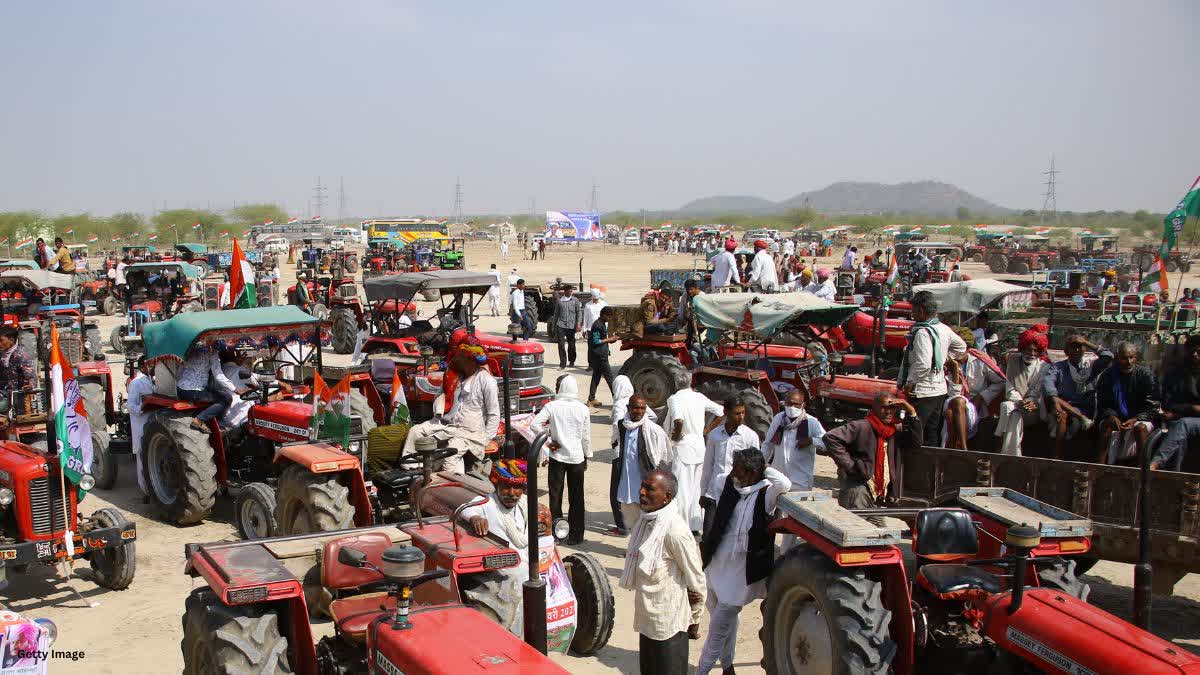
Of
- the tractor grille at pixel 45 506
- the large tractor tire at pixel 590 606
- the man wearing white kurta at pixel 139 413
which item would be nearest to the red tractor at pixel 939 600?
the large tractor tire at pixel 590 606

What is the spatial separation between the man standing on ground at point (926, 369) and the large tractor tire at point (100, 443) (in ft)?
26.6

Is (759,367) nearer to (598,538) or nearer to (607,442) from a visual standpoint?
(607,442)

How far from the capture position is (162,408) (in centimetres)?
933

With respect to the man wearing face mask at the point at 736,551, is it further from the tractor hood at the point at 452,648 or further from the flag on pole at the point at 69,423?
the flag on pole at the point at 69,423

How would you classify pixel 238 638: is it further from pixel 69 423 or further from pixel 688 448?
pixel 688 448

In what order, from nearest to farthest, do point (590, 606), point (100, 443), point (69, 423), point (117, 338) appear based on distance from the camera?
point (590, 606), point (69, 423), point (100, 443), point (117, 338)

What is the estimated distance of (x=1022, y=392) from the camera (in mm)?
9016

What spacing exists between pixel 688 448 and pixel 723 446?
556 mm

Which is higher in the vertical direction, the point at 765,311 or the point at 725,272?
the point at 725,272

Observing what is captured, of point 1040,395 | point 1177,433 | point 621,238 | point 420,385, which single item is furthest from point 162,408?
point 621,238

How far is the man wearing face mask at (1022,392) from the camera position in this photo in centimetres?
816

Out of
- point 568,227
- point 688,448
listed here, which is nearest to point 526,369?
point 688,448

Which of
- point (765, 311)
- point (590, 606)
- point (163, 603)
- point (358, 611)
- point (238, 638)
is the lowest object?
point (163, 603)

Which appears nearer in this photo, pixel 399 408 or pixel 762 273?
pixel 399 408
